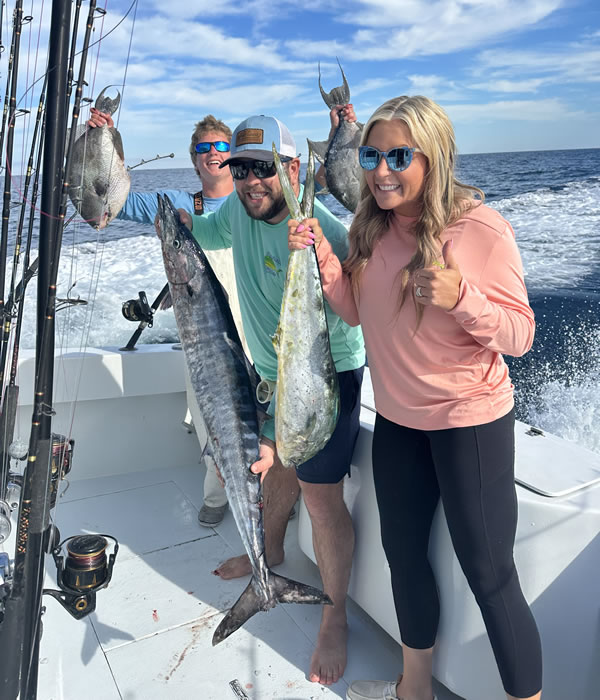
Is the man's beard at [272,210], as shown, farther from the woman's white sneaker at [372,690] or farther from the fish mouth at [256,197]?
the woman's white sneaker at [372,690]

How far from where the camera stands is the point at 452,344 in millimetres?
1396

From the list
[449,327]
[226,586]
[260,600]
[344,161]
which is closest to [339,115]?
[344,161]

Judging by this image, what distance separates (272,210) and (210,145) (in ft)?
3.86

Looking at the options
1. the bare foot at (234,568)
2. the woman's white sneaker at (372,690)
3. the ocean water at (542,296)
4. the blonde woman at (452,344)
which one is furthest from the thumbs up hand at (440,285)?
the bare foot at (234,568)

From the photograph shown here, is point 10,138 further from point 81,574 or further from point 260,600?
point 260,600

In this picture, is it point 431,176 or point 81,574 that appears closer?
point 431,176

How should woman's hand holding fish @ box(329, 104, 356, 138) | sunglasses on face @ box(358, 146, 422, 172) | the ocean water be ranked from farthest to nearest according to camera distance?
1. the ocean water
2. woman's hand holding fish @ box(329, 104, 356, 138)
3. sunglasses on face @ box(358, 146, 422, 172)

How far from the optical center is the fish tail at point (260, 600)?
5.74 ft

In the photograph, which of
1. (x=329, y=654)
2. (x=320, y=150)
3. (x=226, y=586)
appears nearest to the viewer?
(x=329, y=654)

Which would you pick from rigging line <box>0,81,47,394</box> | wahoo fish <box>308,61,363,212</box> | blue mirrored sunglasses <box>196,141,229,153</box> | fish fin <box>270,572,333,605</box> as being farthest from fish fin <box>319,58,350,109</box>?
fish fin <box>270,572,333,605</box>

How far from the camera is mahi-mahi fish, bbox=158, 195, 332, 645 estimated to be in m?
1.62

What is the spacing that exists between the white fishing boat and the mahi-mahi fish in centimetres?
33

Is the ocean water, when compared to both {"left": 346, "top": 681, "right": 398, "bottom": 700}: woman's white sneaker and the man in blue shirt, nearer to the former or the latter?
the man in blue shirt

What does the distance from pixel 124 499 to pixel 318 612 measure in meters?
1.30
